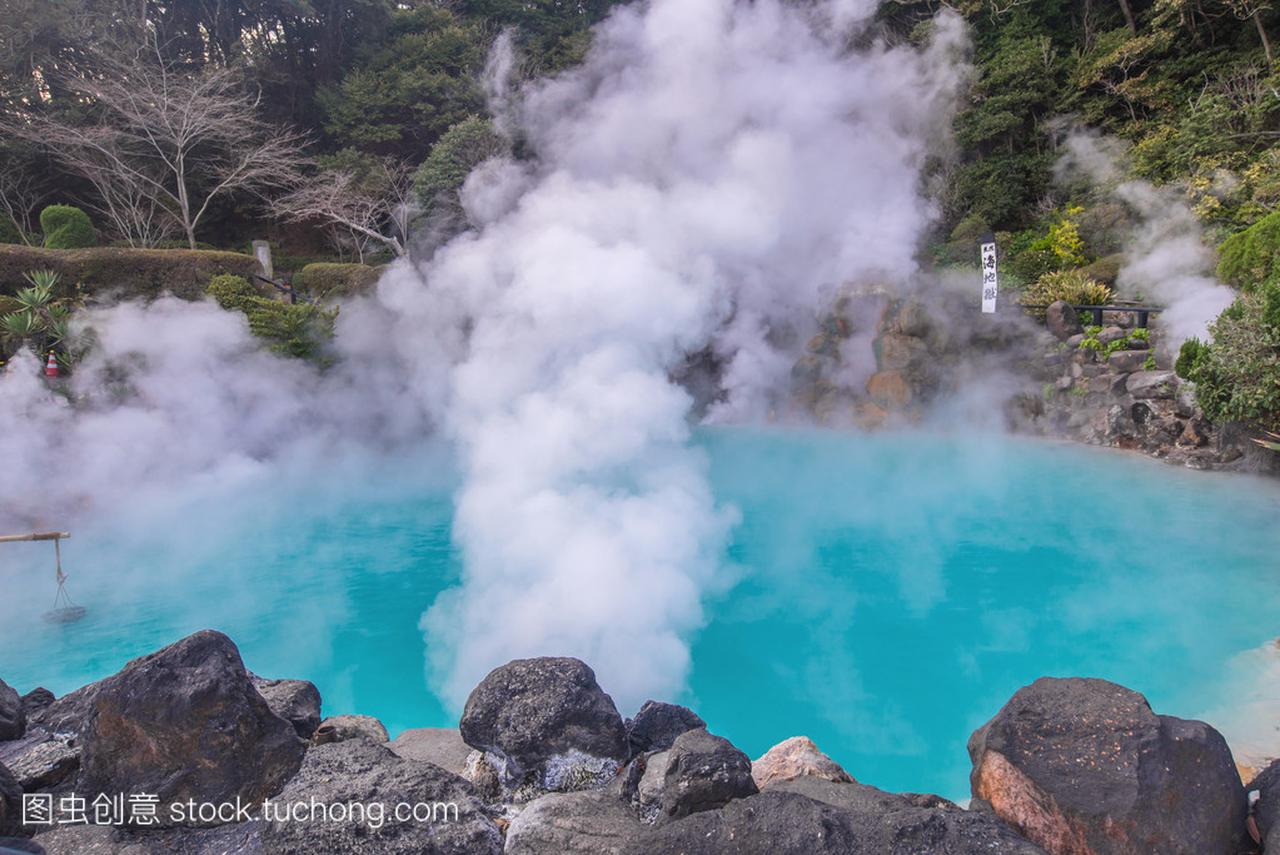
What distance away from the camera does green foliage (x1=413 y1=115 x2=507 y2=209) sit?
48.5ft

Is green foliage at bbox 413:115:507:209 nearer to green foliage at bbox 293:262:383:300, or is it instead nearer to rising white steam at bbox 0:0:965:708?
rising white steam at bbox 0:0:965:708

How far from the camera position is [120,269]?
44.0 ft

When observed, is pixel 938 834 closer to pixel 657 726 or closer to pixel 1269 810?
pixel 1269 810

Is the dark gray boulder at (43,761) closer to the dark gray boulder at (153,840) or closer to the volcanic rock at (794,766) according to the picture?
the dark gray boulder at (153,840)

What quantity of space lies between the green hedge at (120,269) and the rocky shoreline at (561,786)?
506 inches

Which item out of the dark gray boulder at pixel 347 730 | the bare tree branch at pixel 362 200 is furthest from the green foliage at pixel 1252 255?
the bare tree branch at pixel 362 200

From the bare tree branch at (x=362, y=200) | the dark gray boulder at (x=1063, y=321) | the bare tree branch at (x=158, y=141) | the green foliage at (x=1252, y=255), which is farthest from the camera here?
the bare tree branch at (x=362, y=200)

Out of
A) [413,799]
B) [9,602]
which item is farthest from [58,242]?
[413,799]

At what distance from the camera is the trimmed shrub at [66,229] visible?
47.7 feet

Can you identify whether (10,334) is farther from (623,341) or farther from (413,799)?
(413,799)

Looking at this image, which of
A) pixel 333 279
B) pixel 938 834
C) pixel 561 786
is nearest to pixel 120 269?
pixel 333 279

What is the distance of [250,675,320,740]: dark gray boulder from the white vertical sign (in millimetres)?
10944

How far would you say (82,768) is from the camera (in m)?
2.53

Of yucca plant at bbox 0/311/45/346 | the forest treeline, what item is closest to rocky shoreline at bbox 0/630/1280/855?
yucca plant at bbox 0/311/45/346
